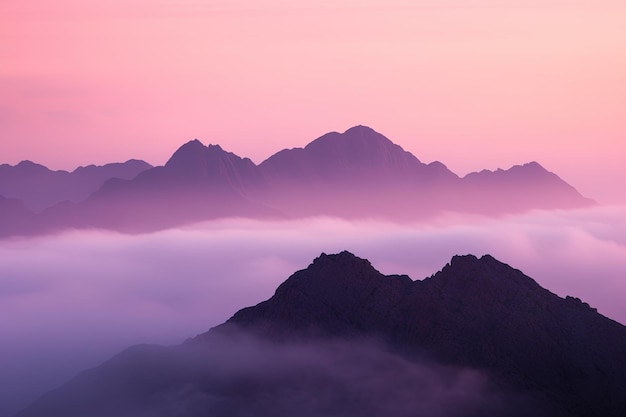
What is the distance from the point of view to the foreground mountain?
176375 mm

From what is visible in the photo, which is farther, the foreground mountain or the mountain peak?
the mountain peak

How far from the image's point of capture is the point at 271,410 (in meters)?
178

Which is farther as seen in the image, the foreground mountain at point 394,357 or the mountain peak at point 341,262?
the mountain peak at point 341,262

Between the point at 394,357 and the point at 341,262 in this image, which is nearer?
the point at 394,357

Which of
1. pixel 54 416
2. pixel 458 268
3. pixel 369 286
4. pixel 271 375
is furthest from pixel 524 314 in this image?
pixel 54 416

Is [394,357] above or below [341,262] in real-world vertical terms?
below

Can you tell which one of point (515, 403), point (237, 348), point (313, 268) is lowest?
point (515, 403)

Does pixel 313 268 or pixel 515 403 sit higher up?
pixel 313 268

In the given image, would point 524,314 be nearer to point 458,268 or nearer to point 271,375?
point 458,268

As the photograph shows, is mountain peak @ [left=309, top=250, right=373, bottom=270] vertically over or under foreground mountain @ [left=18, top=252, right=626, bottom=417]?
over

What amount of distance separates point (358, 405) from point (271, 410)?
13.2 metres

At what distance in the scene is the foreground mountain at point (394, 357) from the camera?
17638 cm

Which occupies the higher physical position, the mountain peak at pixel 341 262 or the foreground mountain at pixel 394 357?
the mountain peak at pixel 341 262

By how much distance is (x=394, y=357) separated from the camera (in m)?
184
